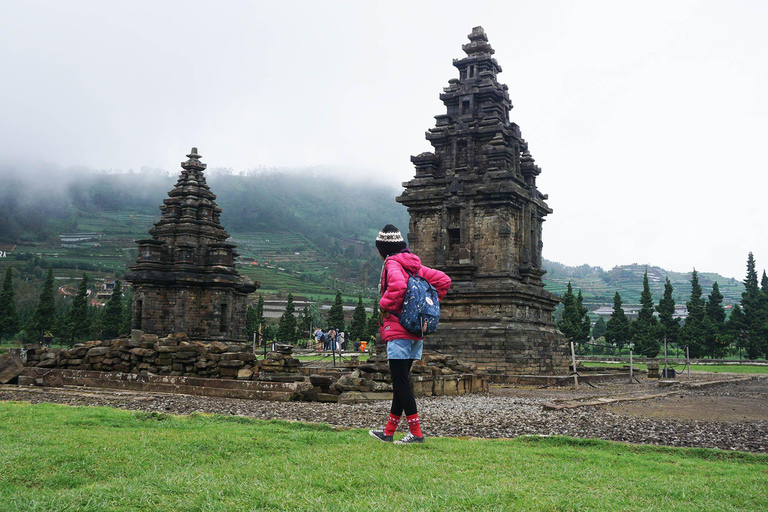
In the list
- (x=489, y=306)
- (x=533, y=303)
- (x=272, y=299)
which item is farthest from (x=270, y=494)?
(x=272, y=299)

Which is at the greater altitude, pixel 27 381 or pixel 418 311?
pixel 418 311

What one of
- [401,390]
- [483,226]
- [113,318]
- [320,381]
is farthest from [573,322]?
[401,390]

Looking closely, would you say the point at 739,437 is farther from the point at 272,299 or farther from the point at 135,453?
the point at 272,299

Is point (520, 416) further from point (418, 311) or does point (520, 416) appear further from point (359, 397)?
point (418, 311)

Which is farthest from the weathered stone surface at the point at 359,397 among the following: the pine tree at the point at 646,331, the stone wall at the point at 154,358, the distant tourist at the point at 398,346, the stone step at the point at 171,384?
the pine tree at the point at 646,331

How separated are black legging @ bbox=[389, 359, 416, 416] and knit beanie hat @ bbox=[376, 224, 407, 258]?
1214 mm

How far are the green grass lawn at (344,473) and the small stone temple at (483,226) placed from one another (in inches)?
771

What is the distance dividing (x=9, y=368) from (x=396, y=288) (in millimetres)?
13119

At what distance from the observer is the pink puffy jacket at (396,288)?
655cm

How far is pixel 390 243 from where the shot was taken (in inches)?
276

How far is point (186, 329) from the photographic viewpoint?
123 ft

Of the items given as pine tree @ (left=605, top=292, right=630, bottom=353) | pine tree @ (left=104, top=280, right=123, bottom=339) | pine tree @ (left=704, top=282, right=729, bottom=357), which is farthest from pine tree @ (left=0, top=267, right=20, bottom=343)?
pine tree @ (left=704, top=282, right=729, bottom=357)

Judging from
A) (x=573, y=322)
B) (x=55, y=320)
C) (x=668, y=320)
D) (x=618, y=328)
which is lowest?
(x=55, y=320)

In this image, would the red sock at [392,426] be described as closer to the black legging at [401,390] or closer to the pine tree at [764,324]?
the black legging at [401,390]
